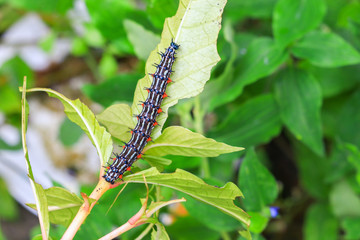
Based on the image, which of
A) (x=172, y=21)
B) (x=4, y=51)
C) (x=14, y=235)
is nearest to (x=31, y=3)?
(x=172, y=21)

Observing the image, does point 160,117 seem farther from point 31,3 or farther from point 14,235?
point 14,235

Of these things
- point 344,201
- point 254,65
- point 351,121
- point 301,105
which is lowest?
point 344,201

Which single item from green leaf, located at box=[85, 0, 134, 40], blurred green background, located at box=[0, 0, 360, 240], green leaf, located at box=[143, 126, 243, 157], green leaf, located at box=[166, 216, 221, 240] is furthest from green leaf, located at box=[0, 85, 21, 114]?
green leaf, located at box=[143, 126, 243, 157]

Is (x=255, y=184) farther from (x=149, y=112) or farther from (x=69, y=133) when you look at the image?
(x=69, y=133)

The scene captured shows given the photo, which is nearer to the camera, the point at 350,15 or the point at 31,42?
the point at 350,15

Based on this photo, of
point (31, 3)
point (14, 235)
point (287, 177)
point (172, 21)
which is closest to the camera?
point (172, 21)

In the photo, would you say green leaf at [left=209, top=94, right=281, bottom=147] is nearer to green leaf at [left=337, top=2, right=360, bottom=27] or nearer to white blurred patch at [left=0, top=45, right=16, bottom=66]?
green leaf at [left=337, top=2, right=360, bottom=27]

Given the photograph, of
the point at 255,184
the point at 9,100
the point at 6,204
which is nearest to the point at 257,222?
the point at 255,184
